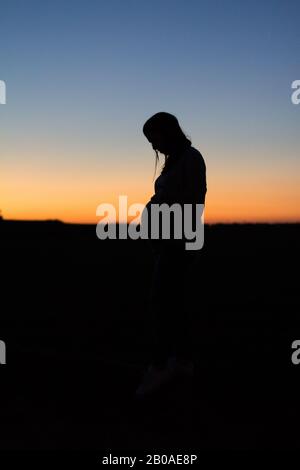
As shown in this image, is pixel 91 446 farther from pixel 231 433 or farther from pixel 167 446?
pixel 231 433

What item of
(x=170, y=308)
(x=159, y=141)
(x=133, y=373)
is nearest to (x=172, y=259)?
(x=170, y=308)

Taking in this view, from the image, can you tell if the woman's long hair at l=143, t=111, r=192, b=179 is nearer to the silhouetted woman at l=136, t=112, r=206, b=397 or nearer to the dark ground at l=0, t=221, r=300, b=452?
the silhouetted woman at l=136, t=112, r=206, b=397

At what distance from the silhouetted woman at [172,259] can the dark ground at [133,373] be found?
248 millimetres

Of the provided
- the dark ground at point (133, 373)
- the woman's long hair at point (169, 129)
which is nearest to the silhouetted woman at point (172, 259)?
the woman's long hair at point (169, 129)

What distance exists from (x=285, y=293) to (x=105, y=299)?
363cm

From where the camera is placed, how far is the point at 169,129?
17.5 feet

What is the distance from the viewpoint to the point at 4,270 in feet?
67.7

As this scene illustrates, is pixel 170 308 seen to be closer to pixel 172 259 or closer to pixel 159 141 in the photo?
pixel 172 259

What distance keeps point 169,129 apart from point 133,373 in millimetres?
2017

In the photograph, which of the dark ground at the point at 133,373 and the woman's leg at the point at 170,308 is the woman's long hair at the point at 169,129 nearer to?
the woman's leg at the point at 170,308

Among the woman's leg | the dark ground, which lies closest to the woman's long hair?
the woman's leg

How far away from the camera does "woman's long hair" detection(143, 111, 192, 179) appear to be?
17.5 ft

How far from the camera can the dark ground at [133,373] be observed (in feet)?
14.3
